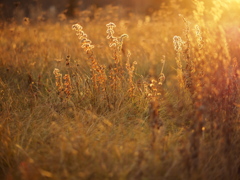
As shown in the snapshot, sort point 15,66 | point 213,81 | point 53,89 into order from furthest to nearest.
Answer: point 15,66
point 53,89
point 213,81

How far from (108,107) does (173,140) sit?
87cm

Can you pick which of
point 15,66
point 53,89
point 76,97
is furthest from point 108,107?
point 15,66

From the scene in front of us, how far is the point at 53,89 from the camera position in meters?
3.18

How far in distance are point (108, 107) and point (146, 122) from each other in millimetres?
417

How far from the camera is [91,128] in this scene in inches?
88.5

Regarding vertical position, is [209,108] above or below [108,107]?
above

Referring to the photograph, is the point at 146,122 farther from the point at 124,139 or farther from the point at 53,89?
the point at 53,89

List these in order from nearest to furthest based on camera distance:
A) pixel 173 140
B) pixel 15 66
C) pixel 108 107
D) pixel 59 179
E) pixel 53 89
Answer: pixel 59 179 < pixel 173 140 < pixel 108 107 < pixel 53 89 < pixel 15 66

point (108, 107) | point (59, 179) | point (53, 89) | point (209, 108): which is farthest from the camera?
point (53, 89)

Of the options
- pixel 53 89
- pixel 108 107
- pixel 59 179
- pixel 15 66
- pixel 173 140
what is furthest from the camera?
pixel 15 66

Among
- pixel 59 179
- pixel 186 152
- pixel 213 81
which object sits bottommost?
pixel 59 179

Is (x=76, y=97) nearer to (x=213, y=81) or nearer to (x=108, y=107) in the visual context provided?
(x=108, y=107)

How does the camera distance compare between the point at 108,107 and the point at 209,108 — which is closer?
the point at 209,108

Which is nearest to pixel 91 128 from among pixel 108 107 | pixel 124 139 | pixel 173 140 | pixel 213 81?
pixel 124 139
